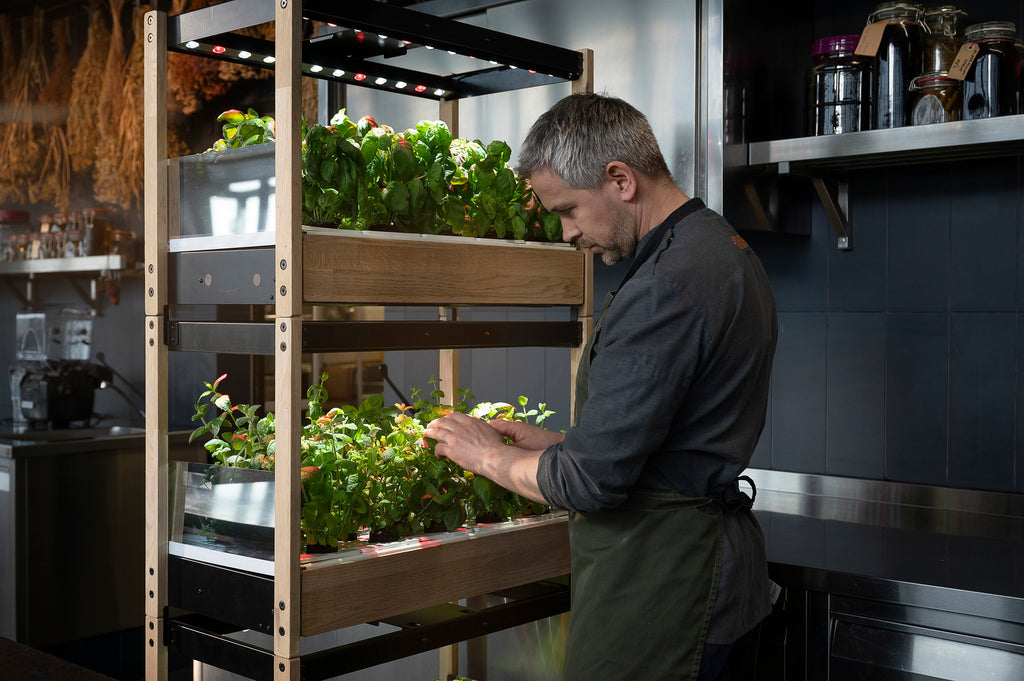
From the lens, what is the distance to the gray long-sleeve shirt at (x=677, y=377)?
1.20m

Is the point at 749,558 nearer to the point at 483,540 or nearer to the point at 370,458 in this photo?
the point at 483,540

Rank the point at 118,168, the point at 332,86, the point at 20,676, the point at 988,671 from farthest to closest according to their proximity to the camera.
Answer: the point at 118,168 → the point at 332,86 → the point at 988,671 → the point at 20,676

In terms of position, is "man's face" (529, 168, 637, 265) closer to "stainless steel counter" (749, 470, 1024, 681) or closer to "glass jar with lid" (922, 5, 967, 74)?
"stainless steel counter" (749, 470, 1024, 681)

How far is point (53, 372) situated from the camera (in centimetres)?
369

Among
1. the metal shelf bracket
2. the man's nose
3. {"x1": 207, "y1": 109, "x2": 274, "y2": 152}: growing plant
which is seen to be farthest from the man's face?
the metal shelf bracket

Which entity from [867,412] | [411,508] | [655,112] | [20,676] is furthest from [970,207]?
[20,676]

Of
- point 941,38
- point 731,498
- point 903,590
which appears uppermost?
Answer: point 941,38

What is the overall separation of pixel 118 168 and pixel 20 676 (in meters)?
3.07

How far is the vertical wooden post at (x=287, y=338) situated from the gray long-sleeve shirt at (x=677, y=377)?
0.32m

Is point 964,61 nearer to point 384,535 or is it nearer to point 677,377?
point 677,377

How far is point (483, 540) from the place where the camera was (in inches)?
61.7

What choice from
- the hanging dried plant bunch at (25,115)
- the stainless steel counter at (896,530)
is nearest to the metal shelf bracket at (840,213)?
the stainless steel counter at (896,530)

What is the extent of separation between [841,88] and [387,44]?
100 cm

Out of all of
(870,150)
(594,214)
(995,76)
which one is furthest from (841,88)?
(594,214)
